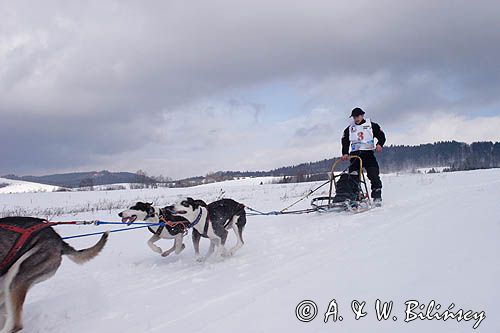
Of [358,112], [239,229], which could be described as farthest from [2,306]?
[358,112]

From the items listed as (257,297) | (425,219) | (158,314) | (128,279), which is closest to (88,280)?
(128,279)

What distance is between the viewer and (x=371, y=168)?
334 inches

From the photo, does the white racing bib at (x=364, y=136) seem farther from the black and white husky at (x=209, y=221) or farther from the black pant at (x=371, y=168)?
the black and white husky at (x=209, y=221)

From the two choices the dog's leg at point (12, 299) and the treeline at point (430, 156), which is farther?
the treeline at point (430, 156)

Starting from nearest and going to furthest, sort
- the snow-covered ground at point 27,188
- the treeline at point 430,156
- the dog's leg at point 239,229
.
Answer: the dog's leg at point 239,229 → the snow-covered ground at point 27,188 → the treeline at point 430,156

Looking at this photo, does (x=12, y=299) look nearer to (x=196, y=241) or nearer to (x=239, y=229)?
(x=196, y=241)

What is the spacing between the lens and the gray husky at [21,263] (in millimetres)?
3059

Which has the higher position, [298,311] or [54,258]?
[54,258]

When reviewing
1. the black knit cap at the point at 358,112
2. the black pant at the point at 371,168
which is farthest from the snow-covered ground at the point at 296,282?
the black knit cap at the point at 358,112

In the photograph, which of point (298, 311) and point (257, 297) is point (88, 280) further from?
point (298, 311)

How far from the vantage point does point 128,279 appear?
14.8 ft

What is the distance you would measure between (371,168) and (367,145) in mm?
586

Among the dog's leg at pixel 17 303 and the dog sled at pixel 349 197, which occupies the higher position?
the dog sled at pixel 349 197

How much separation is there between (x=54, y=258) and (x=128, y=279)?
121 cm
